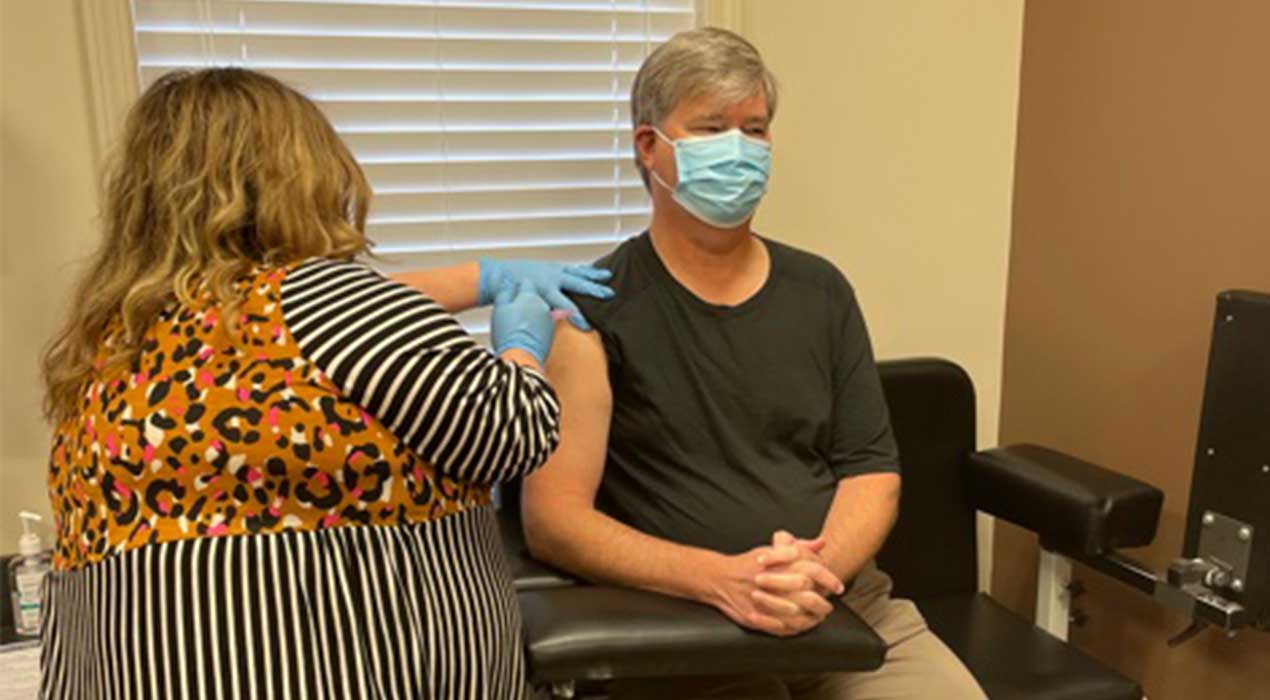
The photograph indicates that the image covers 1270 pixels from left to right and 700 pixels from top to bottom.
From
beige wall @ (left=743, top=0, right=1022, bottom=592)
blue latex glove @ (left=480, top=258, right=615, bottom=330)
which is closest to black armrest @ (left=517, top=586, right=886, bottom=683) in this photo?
blue latex glove @ (left=480, top=258, right=615, bottom=330)

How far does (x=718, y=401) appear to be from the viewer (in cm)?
156

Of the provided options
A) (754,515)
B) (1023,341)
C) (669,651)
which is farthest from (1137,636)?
(669,651)

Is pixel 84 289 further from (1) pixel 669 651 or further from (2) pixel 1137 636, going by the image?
(2) pixel 1137 636

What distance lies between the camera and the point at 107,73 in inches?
61.5

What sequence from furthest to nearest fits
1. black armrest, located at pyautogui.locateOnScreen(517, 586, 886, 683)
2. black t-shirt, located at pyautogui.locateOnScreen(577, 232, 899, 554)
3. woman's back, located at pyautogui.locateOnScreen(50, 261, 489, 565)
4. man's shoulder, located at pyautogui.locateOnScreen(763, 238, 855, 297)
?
man's shoulder, located at pyautogui.locateOnScreen(763, 238, 855, 297) → black t-shirt, located at pyautogui.locateOnScreen(577, 232, 899, 554) → black armrest, located at pyautogui.locateOnScreen(517, 586, 886, 683) → woman's back, located at pyautogui.locateOnScreen(50, 261, 489, 565)

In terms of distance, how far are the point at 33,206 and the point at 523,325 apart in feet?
2.77

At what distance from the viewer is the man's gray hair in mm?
1495

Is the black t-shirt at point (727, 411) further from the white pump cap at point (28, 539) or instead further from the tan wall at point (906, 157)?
the white pump cap at point (28, 539)

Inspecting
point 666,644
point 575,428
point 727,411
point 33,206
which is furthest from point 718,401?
point 33,206

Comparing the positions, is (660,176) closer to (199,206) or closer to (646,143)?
(646,143)

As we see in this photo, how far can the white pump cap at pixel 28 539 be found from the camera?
1.60 meters

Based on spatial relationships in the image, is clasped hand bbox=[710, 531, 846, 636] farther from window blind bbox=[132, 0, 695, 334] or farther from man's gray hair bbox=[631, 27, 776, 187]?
window blind bbox=[132, 0, 695, 334]

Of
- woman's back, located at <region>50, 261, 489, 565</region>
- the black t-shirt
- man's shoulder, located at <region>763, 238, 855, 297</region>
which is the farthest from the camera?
man's shoulder, located at <region>763, 238, 855, 297</region>

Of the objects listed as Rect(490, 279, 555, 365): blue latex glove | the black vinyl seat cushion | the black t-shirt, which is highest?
Rect(490, 279, 555, 365): blue latex glove
